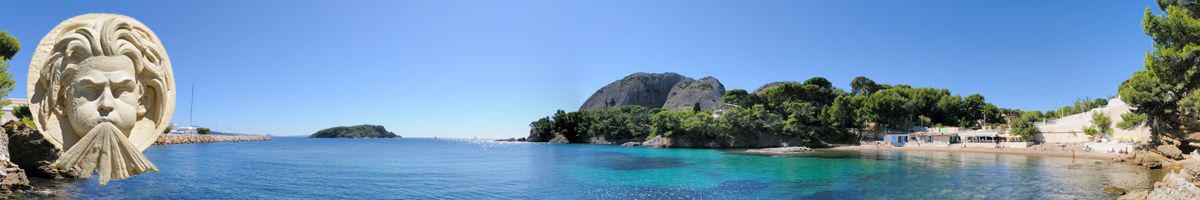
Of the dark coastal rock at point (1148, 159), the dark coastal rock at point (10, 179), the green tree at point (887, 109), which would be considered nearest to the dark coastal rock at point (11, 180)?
the dark coastal rock at point (10, 179)

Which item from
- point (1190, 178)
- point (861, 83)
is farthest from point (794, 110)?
point (1190, 178)

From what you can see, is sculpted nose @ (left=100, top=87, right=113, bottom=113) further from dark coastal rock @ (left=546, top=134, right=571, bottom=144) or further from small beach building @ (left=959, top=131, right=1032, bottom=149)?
dark coastal rock @ (left=546, top=134, right=571, bottom=144)

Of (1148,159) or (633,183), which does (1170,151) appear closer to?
(1148,159)

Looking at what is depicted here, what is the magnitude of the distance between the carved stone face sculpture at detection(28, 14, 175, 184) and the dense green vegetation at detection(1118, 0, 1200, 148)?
38.2 metres

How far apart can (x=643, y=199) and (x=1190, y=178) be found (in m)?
17.1

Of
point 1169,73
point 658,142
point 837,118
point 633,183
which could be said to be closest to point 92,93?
point 633,183

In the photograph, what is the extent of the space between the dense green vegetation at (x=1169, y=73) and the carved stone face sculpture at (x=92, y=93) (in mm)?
38218

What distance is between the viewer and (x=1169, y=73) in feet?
94.4

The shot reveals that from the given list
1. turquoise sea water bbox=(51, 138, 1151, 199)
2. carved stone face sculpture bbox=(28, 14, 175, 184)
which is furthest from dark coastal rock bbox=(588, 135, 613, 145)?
carved stone face sculpture bbox=(28, 14, 175, 184)

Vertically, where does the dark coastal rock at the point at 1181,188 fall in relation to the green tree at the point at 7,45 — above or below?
below

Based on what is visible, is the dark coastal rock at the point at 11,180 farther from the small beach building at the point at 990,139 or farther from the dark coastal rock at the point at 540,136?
the dark coastal rock at the point at 540,136

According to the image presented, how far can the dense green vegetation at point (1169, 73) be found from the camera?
88.9 ft

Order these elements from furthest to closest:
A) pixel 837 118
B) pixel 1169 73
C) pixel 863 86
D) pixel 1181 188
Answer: pixel 863 86 → pixel 837 118 → pixel 1169 73 → pixel 1181 188

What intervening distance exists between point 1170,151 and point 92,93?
45902mm
